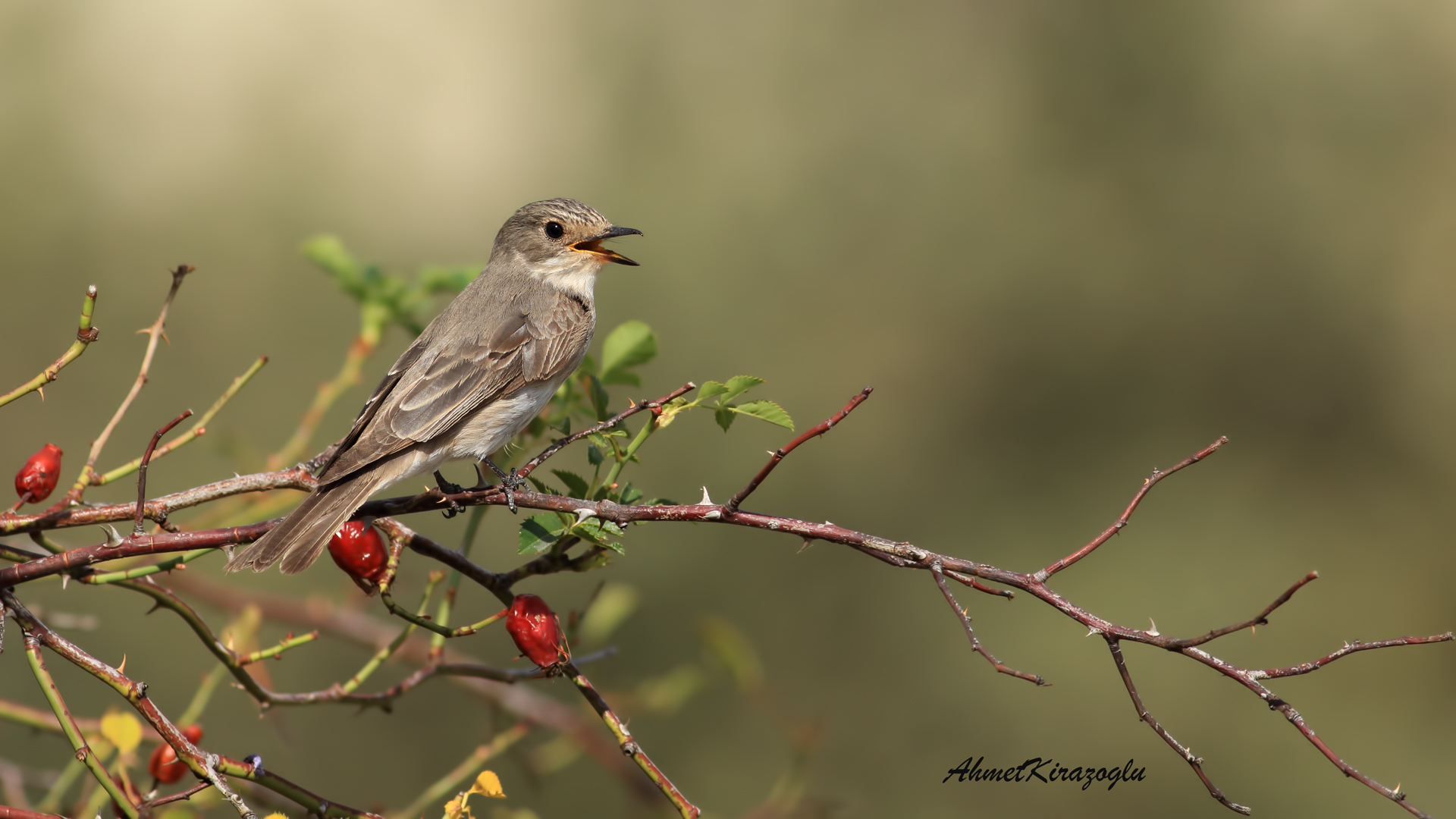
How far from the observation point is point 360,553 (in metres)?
2.44

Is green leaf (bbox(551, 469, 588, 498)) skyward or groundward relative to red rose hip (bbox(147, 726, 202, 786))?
skyward

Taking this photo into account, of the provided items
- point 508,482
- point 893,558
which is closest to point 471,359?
point 508,482

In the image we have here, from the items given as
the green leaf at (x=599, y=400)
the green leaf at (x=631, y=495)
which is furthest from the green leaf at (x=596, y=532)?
the green leaf at (x=599, y=400)

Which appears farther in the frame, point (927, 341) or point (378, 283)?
point (927, 341)

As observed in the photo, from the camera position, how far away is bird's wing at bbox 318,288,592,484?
3508 mm

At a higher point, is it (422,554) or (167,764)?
(422,554)

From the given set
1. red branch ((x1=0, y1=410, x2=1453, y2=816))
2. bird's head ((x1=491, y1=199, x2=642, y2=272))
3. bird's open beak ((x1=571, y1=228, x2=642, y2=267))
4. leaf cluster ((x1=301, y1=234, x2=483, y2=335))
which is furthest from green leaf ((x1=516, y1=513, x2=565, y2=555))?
bird's head ((x1=491, y1=199, x2=642, y2=272))

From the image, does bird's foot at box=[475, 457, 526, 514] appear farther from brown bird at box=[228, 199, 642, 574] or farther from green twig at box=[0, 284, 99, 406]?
green twig at box=[0, 284, 99, 406]

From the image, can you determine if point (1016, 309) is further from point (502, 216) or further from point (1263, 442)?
point (502, 216)

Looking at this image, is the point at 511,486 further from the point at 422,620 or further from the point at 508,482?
the point at 422,620

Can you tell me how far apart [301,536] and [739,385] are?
3.93 ft

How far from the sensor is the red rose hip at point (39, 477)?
2258 millimetres

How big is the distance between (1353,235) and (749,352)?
5445 millimetres

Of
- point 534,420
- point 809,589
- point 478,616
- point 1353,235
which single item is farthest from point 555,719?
point 1353,235
